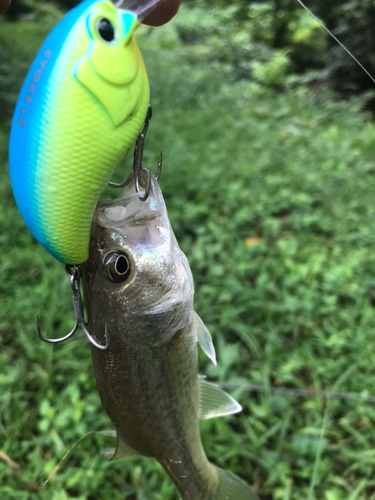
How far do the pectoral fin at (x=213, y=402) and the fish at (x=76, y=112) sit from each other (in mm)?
816

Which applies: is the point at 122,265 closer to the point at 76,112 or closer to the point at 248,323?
the point at 76,112

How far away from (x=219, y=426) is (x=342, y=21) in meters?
5.90

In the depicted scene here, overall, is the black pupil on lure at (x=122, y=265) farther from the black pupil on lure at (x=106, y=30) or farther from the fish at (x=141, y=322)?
the black pupil on lure at (x=106, y=30)

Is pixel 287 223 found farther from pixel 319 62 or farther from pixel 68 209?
pixel 319 62

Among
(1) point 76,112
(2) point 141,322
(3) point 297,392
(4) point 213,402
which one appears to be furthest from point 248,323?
(1) point 76,112

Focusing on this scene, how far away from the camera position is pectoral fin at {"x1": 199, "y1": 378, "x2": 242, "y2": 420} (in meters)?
1.28

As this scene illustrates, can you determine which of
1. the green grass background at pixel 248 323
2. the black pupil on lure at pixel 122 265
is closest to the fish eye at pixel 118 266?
the black pupil on lure at pixel 122 265

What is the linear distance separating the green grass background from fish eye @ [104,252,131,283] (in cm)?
145

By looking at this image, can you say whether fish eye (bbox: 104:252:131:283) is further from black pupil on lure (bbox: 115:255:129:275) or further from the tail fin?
the tail fin

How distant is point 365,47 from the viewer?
17.7ft

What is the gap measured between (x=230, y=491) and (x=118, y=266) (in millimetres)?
909

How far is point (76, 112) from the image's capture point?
2.15 feet

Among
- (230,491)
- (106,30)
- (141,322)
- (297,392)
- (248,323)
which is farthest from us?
(248,323)

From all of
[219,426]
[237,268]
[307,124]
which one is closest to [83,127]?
[219,426]
